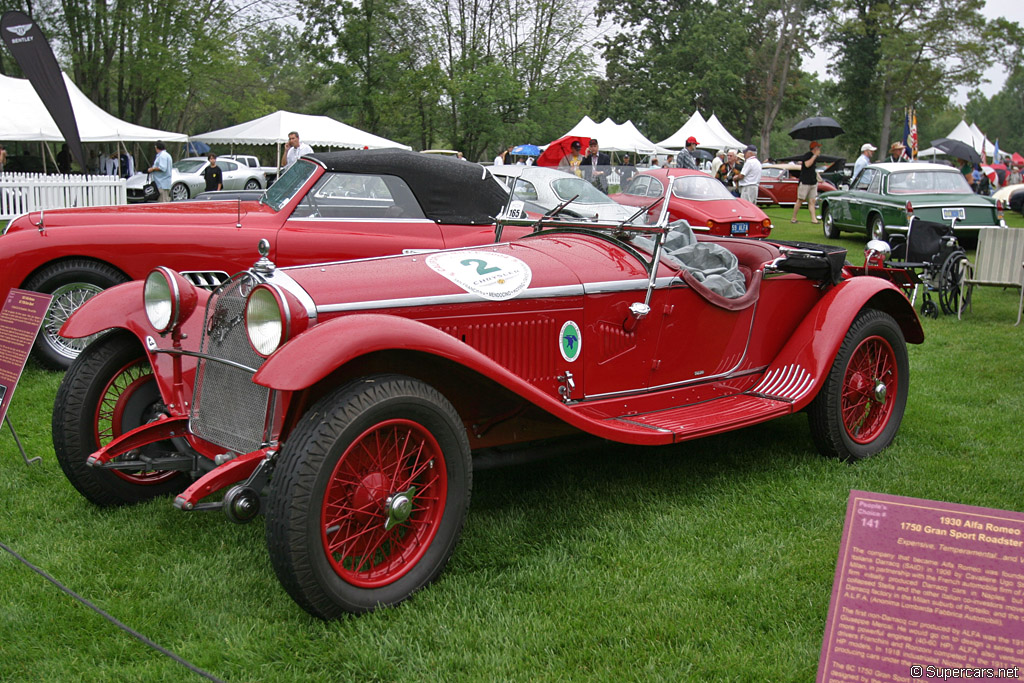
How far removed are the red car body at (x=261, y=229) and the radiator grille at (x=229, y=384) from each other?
2716mm

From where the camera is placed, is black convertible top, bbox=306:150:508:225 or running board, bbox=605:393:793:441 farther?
black convertible top, bbox=306:150:508:225

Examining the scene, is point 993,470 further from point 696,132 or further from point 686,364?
point 696,132

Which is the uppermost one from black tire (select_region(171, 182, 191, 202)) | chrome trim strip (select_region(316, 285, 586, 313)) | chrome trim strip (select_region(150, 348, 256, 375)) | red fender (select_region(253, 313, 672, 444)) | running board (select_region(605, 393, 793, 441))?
black tire (select_region(171, 182, 191, 202))

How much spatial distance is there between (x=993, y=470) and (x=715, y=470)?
1497 mm

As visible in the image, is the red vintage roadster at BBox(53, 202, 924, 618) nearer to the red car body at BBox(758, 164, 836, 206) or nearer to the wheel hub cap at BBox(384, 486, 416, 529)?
the wheel hub cap at BBox(384, 486, 416, 529)

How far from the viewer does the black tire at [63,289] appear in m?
6.04

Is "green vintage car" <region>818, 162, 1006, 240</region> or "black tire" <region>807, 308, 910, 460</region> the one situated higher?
"green vintage car" <region>818, 162, 1006, 240</region>

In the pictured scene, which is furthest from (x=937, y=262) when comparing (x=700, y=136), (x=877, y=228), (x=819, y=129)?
(x=700, y=136)

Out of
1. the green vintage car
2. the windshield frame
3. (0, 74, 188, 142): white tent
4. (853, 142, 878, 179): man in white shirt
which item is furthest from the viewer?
(0, 74, 188, 142): white tent

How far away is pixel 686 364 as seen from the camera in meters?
4.29

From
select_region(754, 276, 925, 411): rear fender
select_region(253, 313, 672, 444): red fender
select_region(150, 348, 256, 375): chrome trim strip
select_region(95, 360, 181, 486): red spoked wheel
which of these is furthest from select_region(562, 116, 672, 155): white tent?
select_region(253, 313, 672, 444): red fender

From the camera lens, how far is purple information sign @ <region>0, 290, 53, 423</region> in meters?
4.01

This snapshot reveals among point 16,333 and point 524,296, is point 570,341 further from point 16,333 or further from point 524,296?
point 16,333

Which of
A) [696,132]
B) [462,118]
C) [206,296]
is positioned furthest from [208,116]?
[206,296]
